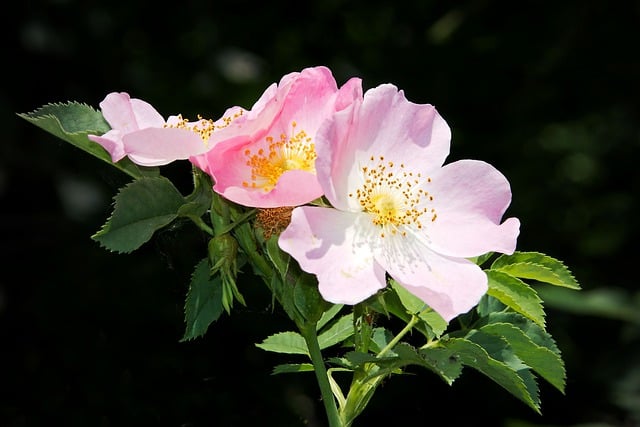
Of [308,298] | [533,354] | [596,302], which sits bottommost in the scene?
[596,302]

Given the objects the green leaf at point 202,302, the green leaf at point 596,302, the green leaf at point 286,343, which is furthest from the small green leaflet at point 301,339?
the green leaf at point 596,302

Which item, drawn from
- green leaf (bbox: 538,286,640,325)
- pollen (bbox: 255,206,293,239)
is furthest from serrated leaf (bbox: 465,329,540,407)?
green leaf (bbox: 538,286,640,325)

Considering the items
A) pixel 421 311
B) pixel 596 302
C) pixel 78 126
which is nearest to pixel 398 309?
pixel 421 311

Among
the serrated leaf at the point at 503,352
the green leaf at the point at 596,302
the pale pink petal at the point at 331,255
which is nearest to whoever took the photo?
the pale pink petal at the point at 331,255

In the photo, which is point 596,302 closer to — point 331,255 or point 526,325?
point 526,325

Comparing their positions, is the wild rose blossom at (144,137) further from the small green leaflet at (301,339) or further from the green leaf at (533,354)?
the green leaf at (533,354)

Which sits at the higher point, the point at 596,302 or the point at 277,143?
the point at 277,143
